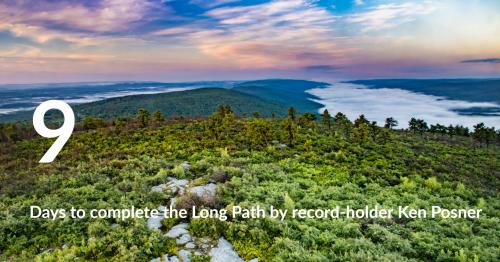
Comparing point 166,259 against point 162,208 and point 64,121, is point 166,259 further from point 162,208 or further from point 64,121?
point 64,121

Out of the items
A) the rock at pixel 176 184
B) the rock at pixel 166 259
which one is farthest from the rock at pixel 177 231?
the rock at pixel 176 184

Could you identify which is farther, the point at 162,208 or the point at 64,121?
the point at 64,121

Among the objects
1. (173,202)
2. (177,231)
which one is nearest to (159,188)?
(173,202)

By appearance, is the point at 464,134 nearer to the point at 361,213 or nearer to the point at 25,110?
the point at 361,213

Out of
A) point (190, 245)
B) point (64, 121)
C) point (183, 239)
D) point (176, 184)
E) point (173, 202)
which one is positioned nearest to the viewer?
point (190, 245)

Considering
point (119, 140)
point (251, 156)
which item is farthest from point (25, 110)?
point (251, 156)

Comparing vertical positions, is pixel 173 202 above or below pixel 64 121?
below
